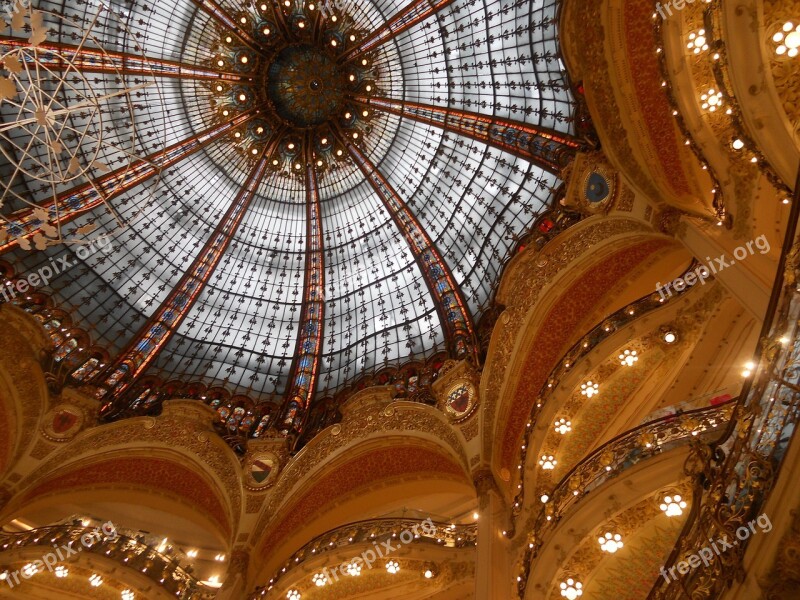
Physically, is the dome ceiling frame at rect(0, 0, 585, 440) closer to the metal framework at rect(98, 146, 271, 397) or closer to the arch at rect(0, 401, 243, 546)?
the metal framework at rect(98, 146, 271, 397)

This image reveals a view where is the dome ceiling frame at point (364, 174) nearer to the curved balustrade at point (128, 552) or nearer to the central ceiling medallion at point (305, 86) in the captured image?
the central ceiling medallion at point (305, 86)

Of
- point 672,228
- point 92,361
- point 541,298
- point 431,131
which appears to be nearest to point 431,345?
point 541,298

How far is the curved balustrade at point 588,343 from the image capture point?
10.6 meters

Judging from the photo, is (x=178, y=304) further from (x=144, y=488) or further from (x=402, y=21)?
(x=402, y=21)

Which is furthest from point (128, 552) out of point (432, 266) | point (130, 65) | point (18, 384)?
point (130, 65)

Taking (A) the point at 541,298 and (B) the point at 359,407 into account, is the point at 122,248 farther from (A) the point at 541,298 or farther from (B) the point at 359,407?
(A) the point at 541,298

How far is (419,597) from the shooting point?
11.6 m

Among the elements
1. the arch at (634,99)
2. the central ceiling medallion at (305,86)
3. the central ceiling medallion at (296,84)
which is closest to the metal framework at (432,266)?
the central ceiling medallion at (296,84)

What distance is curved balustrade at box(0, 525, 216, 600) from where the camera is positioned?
1265 centimetres

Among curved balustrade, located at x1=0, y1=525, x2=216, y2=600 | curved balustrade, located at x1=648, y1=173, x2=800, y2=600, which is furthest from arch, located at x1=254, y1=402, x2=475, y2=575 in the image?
curved balustrade, located at x1=648, y1=173, x2=800, y2=600

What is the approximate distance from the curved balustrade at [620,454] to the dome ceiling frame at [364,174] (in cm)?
623

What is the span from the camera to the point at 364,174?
1856cm

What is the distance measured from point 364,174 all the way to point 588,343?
10155 millimetres

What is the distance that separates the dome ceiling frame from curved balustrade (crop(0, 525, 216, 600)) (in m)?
4.19
